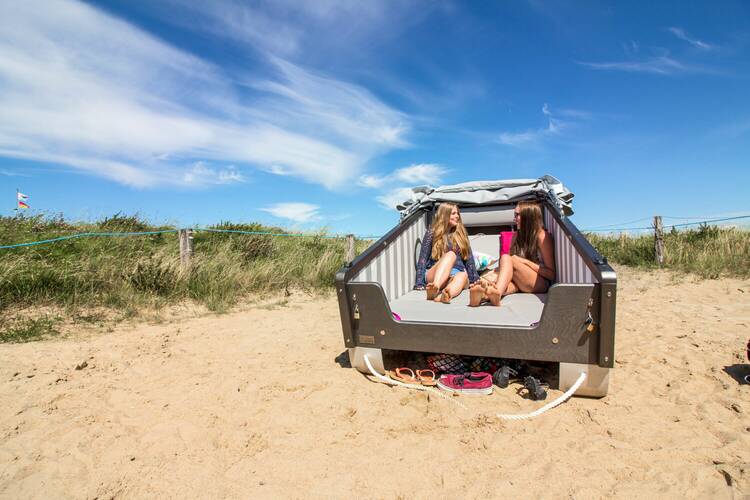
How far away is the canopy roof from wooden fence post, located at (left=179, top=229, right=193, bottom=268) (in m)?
3.38

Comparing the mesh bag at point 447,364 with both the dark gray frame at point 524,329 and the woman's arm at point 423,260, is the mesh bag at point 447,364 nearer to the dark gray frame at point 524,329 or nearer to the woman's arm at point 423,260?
the dark gray frame at point 524,329

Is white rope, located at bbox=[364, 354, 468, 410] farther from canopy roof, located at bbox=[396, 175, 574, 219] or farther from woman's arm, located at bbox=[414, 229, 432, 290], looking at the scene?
canopy roof, located at bbox=[396, 175, 574, 219]

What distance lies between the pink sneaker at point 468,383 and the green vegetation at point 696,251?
6.48 meters

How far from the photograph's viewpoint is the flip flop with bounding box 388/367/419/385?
9.75 ft

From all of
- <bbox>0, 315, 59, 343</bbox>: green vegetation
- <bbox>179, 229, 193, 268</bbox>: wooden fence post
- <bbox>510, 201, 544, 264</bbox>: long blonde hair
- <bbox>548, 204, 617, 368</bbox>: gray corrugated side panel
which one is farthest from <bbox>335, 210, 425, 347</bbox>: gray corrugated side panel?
<bbox>179, 229, 193, 268</bbox>: wooden fence post

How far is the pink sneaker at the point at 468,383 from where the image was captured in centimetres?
275

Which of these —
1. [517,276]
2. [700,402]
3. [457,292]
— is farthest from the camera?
[517,276]

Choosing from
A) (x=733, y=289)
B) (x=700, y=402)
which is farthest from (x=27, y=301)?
(x=733, y=289)

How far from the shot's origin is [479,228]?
5.52 meters

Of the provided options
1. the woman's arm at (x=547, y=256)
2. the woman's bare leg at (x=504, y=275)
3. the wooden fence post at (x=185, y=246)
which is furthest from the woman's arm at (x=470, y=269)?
the wooden fence post at (x=185, y=246)

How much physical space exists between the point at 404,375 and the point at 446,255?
5.10 ft

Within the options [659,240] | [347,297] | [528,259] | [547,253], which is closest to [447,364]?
[347,297]

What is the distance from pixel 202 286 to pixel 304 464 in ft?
14.8

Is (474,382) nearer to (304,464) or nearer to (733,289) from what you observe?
(304,464)
